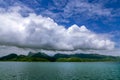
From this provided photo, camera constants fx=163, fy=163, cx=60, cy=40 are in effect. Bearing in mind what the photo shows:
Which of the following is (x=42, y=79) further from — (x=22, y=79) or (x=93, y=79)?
(x=93, y=79)

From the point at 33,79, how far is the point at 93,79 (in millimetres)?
27213

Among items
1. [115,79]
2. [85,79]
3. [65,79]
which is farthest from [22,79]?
[115,79]

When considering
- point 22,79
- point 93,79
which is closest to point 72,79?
point 93,79

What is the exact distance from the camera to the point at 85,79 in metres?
74.8

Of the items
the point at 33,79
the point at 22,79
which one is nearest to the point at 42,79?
the point at 33,79

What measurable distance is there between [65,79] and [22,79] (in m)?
19.3

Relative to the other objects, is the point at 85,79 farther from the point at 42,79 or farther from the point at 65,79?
the point at 42,79

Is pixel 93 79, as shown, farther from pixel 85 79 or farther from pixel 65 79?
Result: pixel 65 79

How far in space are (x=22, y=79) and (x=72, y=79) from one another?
883 inches

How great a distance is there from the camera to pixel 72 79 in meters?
74.5

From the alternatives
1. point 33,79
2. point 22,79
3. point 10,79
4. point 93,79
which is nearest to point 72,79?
point 93,79

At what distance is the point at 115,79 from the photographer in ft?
248

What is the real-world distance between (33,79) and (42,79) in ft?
13.2

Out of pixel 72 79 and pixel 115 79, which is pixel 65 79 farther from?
pixel 115 79
